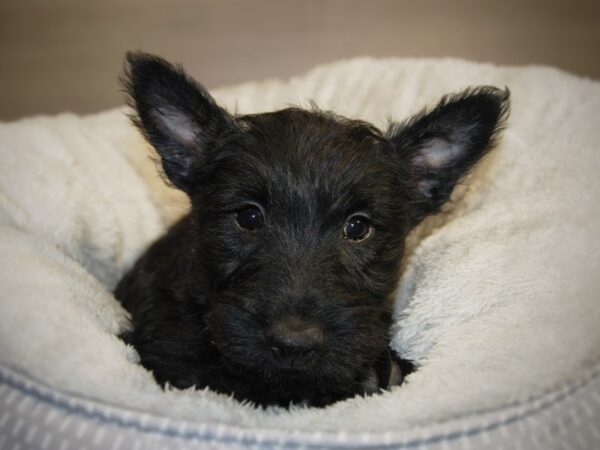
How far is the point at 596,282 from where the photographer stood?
2352 millimetres

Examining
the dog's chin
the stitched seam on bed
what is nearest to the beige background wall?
the dog's chin

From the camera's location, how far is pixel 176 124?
2803 mm

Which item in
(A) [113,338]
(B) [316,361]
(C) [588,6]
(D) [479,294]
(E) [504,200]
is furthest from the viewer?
(C) [588,6]

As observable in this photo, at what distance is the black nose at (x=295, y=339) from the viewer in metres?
1.96

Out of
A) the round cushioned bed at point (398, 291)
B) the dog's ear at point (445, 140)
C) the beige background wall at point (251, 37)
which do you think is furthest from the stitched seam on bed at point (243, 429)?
the beige background wall at point (251, 37)

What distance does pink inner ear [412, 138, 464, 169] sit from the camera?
2.85 m

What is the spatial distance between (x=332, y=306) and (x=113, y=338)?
807 millimetres

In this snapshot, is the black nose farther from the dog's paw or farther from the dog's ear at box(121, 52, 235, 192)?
the dog's ear at box(121, 52, 235, 192)

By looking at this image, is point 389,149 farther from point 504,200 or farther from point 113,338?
point 113,338

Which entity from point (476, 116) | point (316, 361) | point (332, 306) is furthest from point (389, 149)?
point (316, 361)

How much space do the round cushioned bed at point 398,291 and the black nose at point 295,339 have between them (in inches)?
7.2

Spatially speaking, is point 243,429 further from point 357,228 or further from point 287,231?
point 357,228

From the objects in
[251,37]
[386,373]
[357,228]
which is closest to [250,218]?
[357,228]

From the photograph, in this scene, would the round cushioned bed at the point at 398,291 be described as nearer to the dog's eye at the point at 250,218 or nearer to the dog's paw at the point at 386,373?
the dog's paw at the point at 386,373
